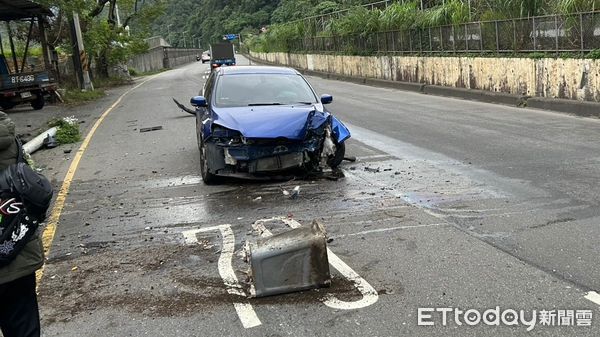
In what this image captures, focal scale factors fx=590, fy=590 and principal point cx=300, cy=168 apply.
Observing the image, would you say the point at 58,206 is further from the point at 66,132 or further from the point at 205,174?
the point at 66,132

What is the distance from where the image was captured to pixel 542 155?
8477 mm

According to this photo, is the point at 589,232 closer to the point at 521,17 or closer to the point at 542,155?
the point at 542,155

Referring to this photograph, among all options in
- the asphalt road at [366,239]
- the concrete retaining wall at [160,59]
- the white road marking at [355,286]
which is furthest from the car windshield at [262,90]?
the concrete retaining wall at [160,59]

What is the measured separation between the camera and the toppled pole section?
4.15 metres

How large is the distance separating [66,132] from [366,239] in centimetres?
1004

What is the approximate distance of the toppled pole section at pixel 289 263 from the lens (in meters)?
4.15

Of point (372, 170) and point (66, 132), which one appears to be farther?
point (66, 132)

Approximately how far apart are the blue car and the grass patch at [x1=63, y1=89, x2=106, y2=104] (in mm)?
18261

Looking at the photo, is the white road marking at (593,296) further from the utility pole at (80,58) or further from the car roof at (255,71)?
the utility pole at (80,58)

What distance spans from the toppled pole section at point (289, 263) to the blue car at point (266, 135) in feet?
10.3

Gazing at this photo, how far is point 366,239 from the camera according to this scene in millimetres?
5312

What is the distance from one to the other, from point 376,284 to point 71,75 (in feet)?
107

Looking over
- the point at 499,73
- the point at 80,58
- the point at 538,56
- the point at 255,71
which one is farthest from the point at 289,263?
the point at 80,58

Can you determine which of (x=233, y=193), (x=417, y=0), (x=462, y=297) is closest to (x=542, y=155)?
(x=233, y=193)
